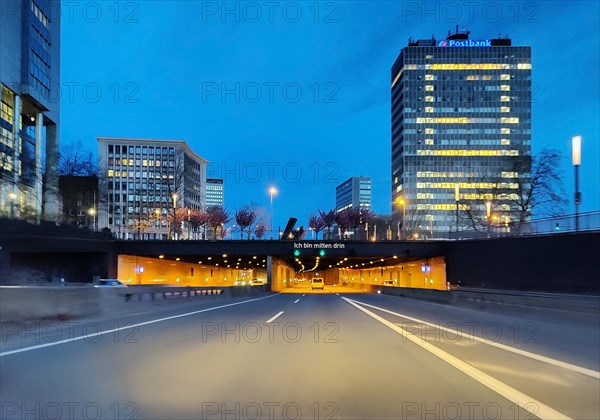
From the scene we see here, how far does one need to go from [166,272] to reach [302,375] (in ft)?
210

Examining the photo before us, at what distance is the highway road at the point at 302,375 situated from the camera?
6938 mm

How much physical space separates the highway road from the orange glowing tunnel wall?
1724 inches

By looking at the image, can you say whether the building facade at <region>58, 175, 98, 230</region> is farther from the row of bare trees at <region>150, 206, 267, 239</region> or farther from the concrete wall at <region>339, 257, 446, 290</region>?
the concrete wall at <region>339, 257, 446, 290</region>

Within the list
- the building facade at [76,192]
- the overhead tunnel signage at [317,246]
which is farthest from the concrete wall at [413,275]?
the building facade at [76,192]

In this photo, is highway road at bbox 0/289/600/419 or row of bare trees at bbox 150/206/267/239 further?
row of bare trees at bbox 150/206/267/239

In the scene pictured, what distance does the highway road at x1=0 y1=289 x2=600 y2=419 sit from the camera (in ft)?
22.8

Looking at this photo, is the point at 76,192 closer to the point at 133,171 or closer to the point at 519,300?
the point at 519,300

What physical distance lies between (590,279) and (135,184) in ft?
538

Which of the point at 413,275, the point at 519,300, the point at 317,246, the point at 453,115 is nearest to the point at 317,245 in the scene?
the point at 317,246

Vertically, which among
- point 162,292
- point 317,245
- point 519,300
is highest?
point 317,245

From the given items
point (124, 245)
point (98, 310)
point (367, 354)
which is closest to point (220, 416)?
point (367, 354)

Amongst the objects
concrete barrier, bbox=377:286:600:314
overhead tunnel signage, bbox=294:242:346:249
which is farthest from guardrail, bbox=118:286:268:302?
concrete barrier, bbox=377:286:600:314

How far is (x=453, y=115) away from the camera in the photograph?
181 metres

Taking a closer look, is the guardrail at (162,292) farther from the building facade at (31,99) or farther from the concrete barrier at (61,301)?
the building facade at (31,99)
